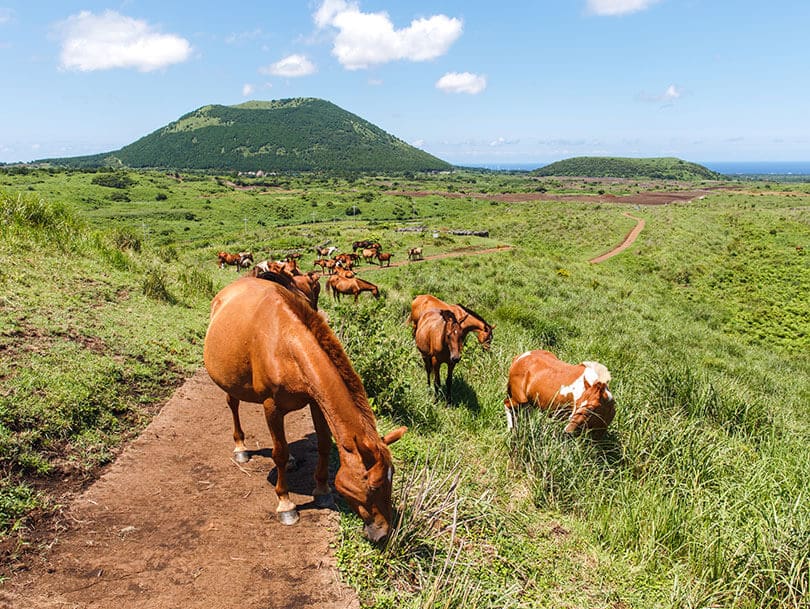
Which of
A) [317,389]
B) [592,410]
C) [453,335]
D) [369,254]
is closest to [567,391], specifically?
[592,410]

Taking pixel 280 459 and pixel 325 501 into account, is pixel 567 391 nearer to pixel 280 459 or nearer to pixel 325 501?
pixel 325 501

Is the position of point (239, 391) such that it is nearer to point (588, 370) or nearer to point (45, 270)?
point (588, 370)

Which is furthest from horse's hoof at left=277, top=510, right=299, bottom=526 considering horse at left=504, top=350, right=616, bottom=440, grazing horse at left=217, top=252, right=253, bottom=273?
grazing horse at left=217, top=252, right=253, bottom=273

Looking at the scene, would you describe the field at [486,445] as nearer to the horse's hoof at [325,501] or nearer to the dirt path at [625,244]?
the horse's hoof at [325,501]

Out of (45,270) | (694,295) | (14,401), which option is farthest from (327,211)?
(14,401)

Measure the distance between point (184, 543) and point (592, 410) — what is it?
213 inches

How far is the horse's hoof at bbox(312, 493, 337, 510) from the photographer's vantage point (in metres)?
5.00

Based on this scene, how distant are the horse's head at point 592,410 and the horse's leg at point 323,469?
3.54 metres

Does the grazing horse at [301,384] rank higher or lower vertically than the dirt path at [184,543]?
higher

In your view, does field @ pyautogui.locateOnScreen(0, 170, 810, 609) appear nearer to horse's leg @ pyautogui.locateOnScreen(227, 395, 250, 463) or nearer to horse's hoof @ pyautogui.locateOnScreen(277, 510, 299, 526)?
horse's hoof @ pyautogui.locateOnScreen(277, 510, 299, 526)

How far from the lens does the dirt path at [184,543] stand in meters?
3.69

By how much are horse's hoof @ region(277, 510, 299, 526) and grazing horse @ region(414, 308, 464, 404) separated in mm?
4352

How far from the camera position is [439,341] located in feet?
29.6

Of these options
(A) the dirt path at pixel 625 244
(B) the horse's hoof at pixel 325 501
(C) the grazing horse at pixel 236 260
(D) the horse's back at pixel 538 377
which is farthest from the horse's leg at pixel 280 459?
(A) the dirt path at pixel 625 244
